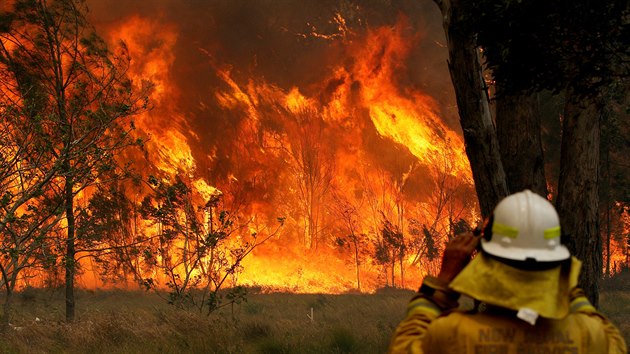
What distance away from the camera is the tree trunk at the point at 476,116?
221 inches

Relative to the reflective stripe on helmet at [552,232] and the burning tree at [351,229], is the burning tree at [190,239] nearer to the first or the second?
the reflective stripe on helmet at [552,232]

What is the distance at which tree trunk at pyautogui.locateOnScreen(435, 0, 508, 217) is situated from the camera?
561 centimetres

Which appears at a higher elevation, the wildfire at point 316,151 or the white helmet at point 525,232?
the wildfire at point 316,151

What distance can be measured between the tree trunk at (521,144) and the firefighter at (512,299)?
12.7 feet

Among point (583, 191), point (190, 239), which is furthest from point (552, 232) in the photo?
point (190, 239)

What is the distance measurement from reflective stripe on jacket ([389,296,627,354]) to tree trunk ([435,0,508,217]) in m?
3.47

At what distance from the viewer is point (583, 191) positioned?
20.2 feet

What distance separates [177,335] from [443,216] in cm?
3382

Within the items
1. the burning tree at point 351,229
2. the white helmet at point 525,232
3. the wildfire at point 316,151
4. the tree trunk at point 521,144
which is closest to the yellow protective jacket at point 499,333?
the white helmet at point 525,232

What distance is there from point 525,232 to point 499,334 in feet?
1.18

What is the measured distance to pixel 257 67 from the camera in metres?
44.5

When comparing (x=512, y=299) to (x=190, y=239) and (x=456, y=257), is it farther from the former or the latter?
(x=190, y=239)

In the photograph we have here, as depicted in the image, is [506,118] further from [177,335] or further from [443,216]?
[443,216]

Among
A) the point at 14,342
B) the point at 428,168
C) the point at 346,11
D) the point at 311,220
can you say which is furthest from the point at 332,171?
the point at 14,342
